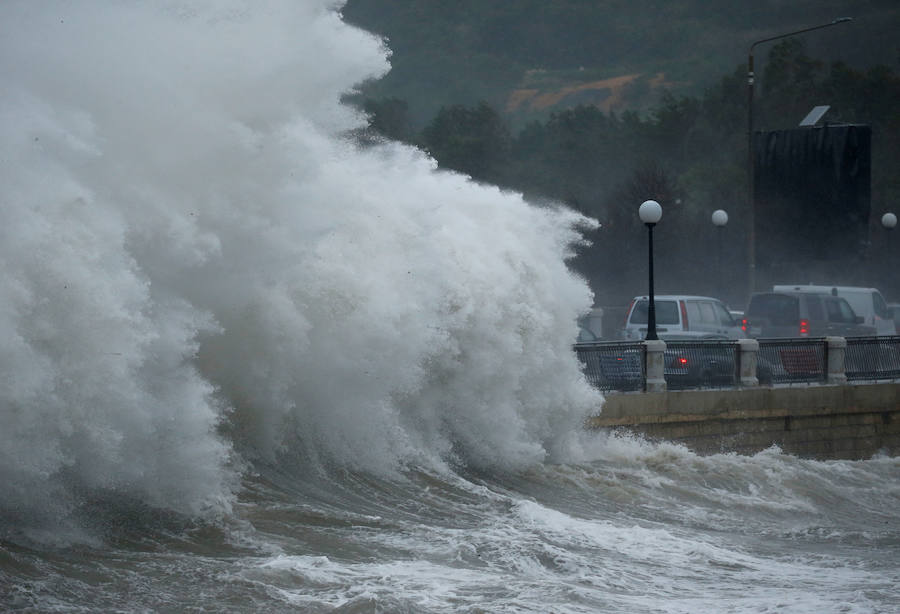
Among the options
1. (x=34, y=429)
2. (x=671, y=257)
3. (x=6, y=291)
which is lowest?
(x=34, y=429)

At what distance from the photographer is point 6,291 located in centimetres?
812

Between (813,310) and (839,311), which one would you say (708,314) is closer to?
(813,310)

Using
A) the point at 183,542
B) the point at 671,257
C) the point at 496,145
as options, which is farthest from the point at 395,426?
the point at 496,145

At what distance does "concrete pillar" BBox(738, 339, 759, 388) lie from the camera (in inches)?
751

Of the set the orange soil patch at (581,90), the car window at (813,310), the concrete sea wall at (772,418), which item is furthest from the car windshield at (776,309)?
the orange soil patch at (581,90)

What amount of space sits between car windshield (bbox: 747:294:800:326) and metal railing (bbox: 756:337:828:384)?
408cm

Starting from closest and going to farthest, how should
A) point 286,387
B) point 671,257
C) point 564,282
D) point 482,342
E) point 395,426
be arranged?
1. point 286,387
2. point 395,426
3. point 482,342
4. point 564,282
5. point 671,257

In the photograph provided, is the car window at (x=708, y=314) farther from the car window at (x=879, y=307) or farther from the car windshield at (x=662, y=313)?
the car window at (x=879, y=307)

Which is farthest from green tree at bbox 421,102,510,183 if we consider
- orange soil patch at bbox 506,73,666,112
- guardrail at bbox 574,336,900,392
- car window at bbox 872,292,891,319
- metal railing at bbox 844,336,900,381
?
→ guardrail at bbox 574,336,900,392

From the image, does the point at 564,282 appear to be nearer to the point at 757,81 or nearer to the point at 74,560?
the point at 74,560

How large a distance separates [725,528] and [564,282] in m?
4.88

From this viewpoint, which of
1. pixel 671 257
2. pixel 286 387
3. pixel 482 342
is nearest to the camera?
pixel 286 387

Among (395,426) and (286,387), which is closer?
(286,387)

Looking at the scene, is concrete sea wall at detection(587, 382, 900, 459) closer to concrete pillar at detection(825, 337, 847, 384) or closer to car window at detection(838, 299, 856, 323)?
concrete pillar at detection(825, 337, 847, 384)
